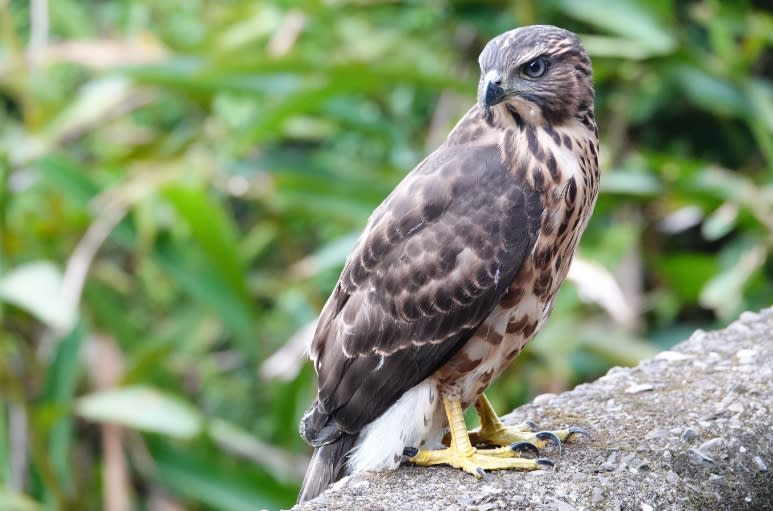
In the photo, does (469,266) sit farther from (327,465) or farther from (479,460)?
(327,465)

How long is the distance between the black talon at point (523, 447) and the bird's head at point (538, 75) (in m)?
0.83

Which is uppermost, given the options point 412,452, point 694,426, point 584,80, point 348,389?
point 584,80

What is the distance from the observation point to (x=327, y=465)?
3.29 metres

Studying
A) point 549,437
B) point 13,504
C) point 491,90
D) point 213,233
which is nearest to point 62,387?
point 13,504

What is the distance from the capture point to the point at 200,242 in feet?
18.3

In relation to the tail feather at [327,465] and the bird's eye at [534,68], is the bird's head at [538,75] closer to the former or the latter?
the bird's eye at [534,68]

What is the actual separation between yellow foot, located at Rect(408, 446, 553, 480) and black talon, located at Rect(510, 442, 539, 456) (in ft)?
0.15

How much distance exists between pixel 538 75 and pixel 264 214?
348 centimetres

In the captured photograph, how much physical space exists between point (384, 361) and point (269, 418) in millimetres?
3428

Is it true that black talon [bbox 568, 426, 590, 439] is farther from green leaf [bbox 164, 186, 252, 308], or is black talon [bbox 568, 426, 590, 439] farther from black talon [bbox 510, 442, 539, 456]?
green leaf [bbox 164, 186, 252, 308]

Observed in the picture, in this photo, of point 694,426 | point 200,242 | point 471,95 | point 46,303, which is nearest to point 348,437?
point 694,426

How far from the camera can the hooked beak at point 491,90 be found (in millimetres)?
2973

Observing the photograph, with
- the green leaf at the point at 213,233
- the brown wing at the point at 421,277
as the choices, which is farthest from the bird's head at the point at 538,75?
the green leaf at the point at 213,233

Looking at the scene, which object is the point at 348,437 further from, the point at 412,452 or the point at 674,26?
the point at 674,26
